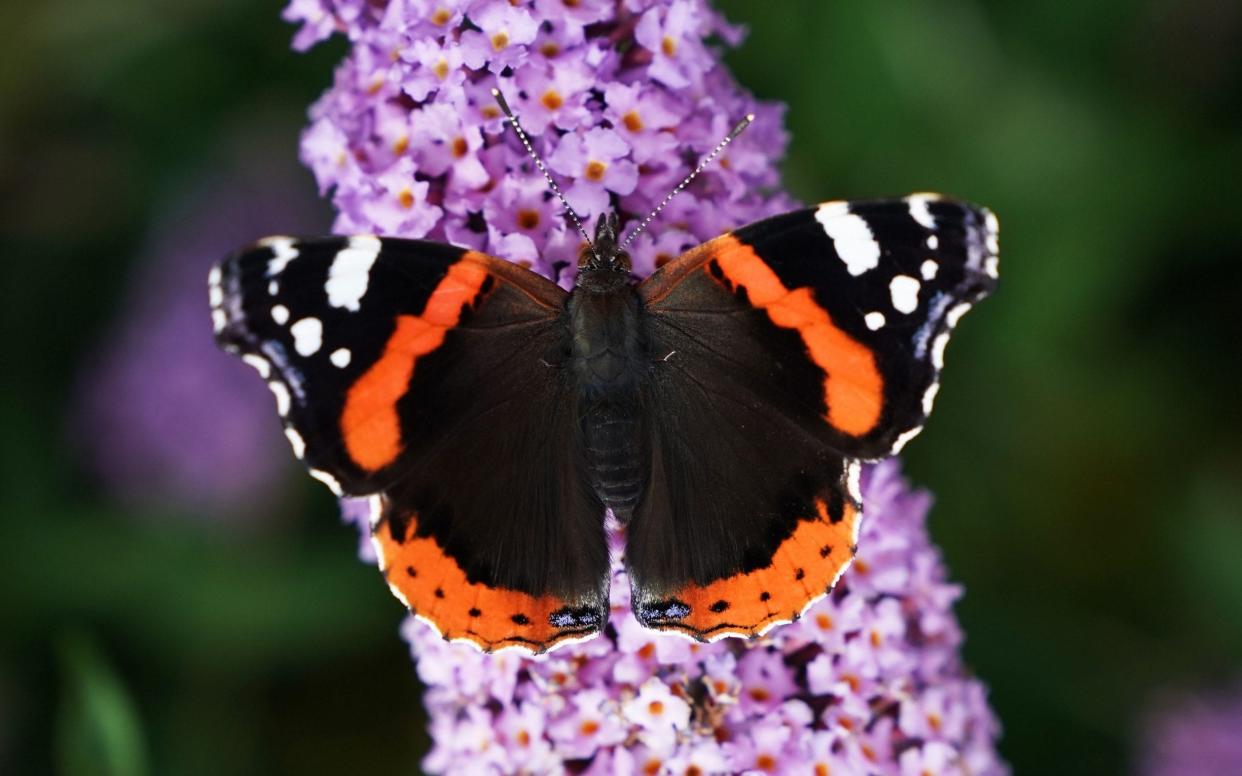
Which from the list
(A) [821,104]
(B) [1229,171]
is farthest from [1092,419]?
(A) [821,104]

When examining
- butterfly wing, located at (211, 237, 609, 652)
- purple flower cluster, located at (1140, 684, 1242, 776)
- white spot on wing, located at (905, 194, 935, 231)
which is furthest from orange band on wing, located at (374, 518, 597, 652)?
purple flower cluster, located at (1140, 684, 1242, 776)

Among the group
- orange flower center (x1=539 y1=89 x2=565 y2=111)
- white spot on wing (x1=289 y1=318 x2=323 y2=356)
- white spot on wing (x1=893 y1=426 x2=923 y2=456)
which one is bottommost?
white spot on wing (x1=893 y1=426 x2=923 y2=456)

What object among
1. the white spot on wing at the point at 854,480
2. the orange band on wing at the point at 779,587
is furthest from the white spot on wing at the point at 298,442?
the white spot on wing at the point at 854,480

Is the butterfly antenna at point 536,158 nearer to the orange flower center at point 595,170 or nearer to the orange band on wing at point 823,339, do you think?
the orange flower center at point 595,170

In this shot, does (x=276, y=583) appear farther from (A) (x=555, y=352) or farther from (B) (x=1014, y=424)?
(B) (x=1014, y=424)

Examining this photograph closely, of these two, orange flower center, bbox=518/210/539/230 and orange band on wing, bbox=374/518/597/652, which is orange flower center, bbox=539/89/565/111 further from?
orange band on wing, bbox=374/518/597/652

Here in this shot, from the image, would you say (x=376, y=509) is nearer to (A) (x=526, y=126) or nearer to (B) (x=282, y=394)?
(B) (x=282, y=394)
